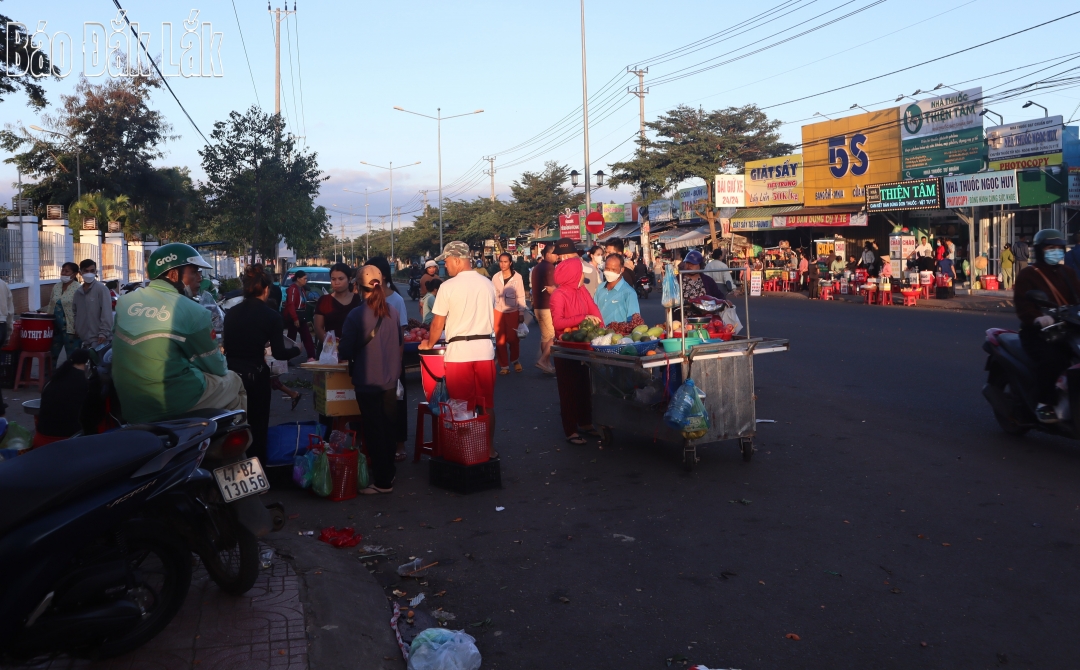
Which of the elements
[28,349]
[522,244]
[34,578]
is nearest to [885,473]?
[34,578]

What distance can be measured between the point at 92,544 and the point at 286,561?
1.64 meters

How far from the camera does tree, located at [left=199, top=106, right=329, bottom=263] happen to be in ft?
113

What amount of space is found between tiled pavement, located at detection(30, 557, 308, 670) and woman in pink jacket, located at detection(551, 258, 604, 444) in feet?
13.5

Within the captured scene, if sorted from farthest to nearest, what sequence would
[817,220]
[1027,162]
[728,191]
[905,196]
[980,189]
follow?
1. [728,191]
2. [817,220]
3. [905,196]
4. [980,189]
5. [1027,162]

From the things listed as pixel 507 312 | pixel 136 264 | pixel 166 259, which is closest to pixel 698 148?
pixel 136 264

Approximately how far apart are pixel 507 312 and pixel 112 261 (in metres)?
18.0

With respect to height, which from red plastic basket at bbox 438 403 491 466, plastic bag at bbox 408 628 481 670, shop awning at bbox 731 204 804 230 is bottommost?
plastic bag at bbox 408 628 481 670

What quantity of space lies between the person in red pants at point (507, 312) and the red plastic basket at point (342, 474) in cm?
611

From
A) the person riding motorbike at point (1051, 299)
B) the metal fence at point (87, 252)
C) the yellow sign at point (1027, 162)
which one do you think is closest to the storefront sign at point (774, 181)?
the yellow sign at point (1027, 162)

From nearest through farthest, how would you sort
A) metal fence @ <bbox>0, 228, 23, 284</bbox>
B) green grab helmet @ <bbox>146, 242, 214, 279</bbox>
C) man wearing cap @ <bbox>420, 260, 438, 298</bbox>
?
1. green grab helmet @ <bbox>146, 242, 214, 279</bbox>
2. man wearing cap @ <bbox>420, 260, 438, 298</bbox>
3. metal fence @ <bbox>0, 228, 23, 284</bbox>

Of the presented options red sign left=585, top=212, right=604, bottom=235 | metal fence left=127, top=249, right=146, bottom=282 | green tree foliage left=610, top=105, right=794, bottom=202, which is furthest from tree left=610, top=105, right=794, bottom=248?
metal fence left=127, top=249, right=146, bottom=282

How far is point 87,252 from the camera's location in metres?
24.1

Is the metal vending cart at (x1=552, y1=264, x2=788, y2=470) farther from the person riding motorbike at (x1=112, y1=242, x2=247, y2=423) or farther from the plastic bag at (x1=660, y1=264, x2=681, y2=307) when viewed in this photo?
the person riding motorbike at (x1=112, y1=242, x2=247, y2=423)

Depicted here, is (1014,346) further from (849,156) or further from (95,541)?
(849,156)
